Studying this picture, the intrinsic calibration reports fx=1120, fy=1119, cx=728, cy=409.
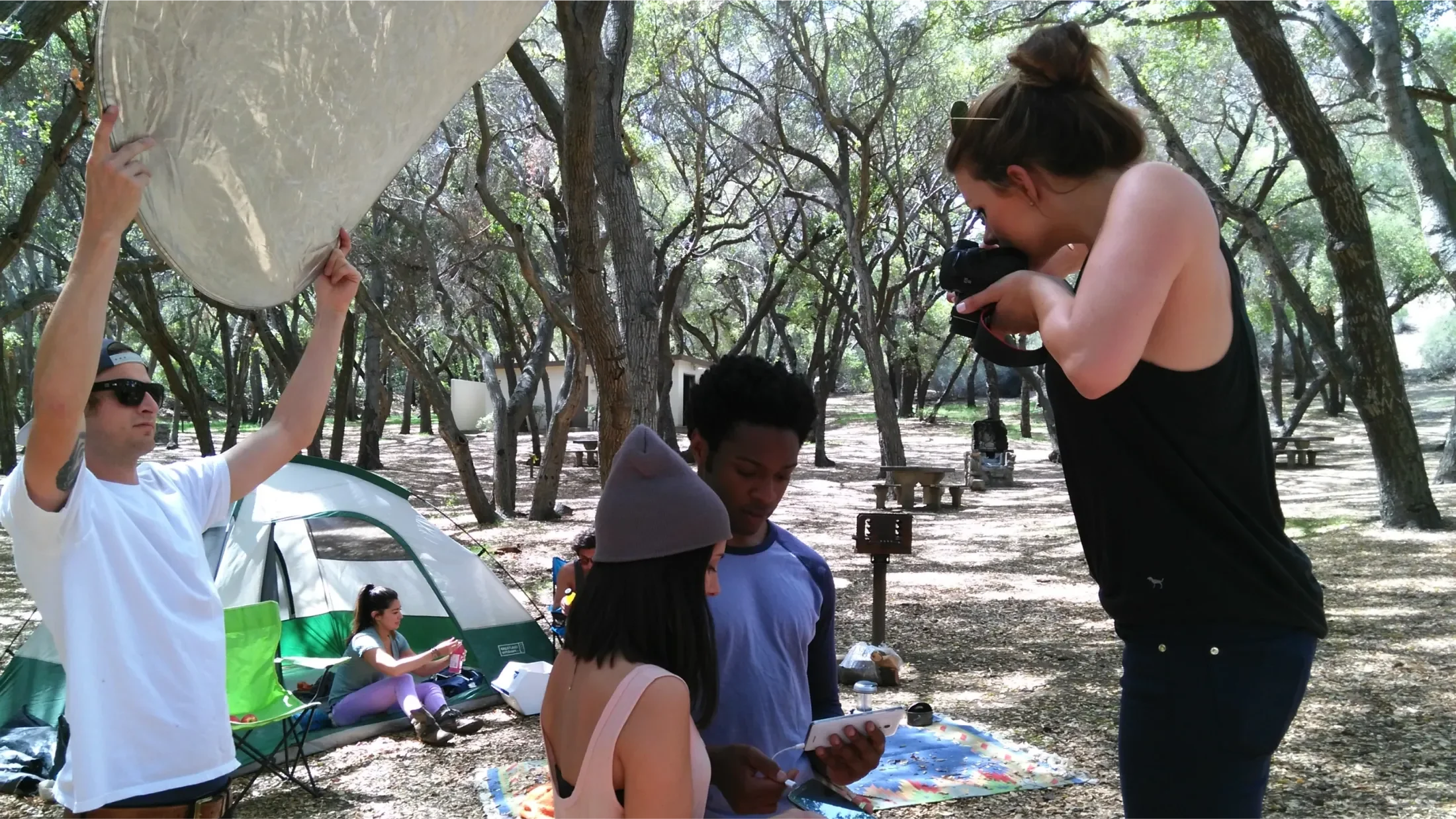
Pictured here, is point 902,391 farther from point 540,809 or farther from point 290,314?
point 540,809

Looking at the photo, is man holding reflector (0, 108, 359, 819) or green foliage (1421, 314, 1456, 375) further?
green foliage (1421, 314, 1456, 375)

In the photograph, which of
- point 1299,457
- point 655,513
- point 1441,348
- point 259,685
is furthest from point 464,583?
point 1441,348

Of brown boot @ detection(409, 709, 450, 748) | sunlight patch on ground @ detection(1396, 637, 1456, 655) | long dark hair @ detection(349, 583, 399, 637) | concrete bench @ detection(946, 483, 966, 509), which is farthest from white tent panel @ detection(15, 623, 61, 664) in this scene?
concrete bench @ detection(946, 483, 966, 509)

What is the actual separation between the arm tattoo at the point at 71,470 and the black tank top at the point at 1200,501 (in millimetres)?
1602

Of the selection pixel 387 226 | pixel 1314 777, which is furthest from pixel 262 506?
pixel 387 226

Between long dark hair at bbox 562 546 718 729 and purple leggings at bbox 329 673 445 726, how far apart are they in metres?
4.23

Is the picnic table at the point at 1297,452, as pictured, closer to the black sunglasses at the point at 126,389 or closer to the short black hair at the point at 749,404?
the short black hair at the point at 749,404

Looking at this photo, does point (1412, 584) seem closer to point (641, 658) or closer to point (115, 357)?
point (641, 658)

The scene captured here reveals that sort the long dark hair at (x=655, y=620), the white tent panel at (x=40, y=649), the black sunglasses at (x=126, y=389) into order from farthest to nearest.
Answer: the white tent panel at (x=40, y=649) < the black sunglasses at (x=126, y=389) < the long dark hair at (x=655, y=620)

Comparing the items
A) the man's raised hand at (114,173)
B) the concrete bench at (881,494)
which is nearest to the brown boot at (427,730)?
the man's raised hand at (114,173)

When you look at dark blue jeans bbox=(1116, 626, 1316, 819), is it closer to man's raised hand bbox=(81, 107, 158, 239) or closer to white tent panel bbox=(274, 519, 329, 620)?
man's raised hand bbox=(81, 107, 158, 239)

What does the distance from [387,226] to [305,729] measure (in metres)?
17.8

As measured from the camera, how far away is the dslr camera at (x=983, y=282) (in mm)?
1465

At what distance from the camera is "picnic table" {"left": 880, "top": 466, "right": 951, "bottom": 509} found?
47.8 ft
